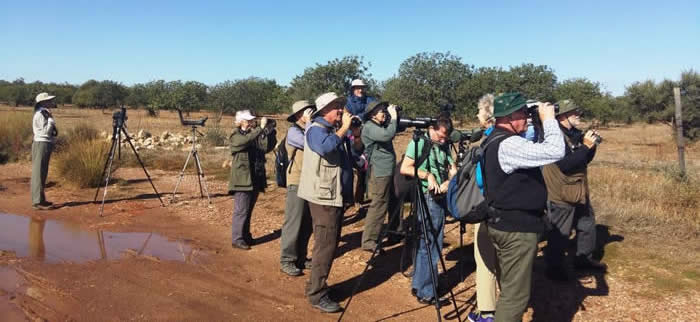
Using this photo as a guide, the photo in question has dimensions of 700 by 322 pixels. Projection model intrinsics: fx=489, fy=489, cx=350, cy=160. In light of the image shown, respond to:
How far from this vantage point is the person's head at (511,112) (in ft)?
10.6

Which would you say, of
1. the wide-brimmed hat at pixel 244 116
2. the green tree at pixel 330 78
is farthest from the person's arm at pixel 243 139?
the green tree at pixel 330 78

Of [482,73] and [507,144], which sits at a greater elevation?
[482,73]

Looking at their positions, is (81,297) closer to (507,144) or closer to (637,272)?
(507,144)

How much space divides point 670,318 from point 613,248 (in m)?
1.68

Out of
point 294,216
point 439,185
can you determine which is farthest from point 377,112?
point 294,216

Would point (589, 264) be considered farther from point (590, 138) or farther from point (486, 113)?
point (486, 113)

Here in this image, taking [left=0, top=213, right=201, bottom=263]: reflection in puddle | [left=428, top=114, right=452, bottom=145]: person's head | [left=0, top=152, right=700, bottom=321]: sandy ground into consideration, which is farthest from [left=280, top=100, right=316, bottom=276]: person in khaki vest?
[left=428, top=114, right=452, bottom=145]: person's head

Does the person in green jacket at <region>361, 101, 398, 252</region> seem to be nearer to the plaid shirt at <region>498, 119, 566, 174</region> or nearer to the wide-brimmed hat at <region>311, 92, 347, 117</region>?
the wide-brimmed hat at <region>311, 92, 347, 117</region>

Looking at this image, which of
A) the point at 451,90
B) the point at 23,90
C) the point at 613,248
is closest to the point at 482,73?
the point at 451,90

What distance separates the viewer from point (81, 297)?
4.59m

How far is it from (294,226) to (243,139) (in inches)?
56.7

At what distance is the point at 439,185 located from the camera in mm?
4551

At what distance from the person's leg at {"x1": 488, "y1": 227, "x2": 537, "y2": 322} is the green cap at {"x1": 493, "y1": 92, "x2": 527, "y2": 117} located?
2.59ft

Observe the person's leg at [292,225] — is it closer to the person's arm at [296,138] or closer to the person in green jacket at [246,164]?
the person's arm at [296,138]
